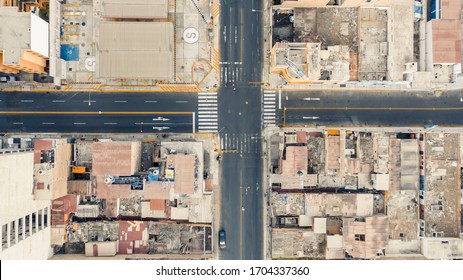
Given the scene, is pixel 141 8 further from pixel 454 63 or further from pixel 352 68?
pixel 454 63

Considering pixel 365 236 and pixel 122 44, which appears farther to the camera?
pixel 122 44

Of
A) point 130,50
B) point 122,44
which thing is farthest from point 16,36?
point 130,50

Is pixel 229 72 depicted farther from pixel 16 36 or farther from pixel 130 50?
pixel 16 36

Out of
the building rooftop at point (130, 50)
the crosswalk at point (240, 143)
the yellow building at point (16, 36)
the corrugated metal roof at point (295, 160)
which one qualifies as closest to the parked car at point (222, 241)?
the crosswalk at point (240, 143)

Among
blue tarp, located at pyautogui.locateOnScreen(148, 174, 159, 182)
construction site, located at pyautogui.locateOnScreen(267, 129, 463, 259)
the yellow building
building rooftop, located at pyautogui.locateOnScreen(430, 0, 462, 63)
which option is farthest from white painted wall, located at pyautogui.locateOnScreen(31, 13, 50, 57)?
building rooftop, located at pyautogui.locateOnScreen(430, 0, 462, 63)

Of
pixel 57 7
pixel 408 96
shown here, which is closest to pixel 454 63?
pixel 408 96
